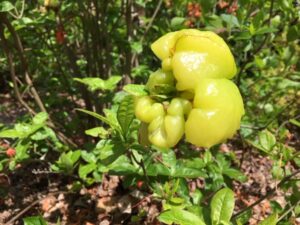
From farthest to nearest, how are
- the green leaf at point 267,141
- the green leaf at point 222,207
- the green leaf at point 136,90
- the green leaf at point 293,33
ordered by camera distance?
the green leaf at point 293,33
the green leaf at point 267,141
the green leaf at point 222,207
the green leaf at point 136,90

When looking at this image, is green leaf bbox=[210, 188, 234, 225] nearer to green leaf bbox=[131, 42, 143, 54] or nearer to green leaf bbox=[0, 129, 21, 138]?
green leaf bbox=[0, 129, 21, 138]

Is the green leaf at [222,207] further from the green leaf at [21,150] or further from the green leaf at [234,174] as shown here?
the green leaf at [21,150]

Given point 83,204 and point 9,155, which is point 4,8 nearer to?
point 9,155

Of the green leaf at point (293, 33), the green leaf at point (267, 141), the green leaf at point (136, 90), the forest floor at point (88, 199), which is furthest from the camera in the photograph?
the forest floor at point (88, 199)

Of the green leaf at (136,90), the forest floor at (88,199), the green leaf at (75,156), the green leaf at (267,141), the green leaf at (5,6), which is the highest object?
the green leaf at (136,90)

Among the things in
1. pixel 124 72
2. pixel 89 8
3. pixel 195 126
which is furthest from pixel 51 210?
pixel 195 126

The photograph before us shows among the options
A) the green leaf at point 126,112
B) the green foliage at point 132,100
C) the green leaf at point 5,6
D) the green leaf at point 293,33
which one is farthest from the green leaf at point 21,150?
the green leaf at point 293,33
